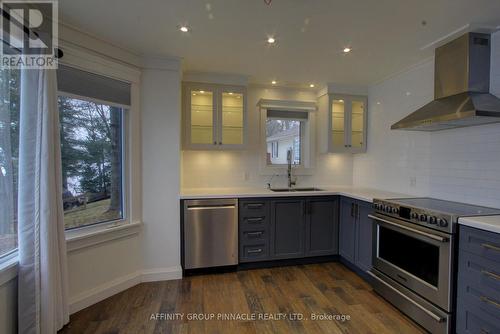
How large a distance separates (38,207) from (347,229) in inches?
125

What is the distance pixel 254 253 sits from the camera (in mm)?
3174

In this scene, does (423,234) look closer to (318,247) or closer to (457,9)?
(318,247)

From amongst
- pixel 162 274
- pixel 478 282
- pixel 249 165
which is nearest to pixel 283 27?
pixel 249 165

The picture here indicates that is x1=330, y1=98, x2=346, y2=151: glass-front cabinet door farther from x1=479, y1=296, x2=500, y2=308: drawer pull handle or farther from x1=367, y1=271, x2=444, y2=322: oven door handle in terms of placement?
x1=479, y1=296, x2=500, y2=308: drawer pull handle

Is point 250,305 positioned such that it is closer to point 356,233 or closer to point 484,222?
point 356,233

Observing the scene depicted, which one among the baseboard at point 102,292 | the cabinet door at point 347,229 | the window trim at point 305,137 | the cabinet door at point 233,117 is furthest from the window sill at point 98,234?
the cabinet door at point 347,229

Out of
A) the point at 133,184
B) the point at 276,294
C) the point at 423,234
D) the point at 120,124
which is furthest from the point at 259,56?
the point at 276,294

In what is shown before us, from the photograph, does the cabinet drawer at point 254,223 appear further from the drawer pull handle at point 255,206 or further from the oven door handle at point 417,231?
the oven door handle at point 417,231

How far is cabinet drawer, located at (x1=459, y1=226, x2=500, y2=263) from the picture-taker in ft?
5.33

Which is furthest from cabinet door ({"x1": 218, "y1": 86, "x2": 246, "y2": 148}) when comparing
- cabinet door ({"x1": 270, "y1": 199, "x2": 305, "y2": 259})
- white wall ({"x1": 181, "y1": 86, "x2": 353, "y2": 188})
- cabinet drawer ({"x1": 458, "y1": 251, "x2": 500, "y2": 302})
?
cabinet drawer ({"x1": 458, "y1": 251, "x2": 500, "y2": 302})

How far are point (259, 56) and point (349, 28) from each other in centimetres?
96

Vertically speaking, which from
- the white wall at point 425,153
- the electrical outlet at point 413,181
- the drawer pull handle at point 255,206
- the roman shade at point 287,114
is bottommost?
the drawer pull handle at point 255,206

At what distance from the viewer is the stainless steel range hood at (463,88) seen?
2017 mm

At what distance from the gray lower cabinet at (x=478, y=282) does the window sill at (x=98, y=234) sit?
9.69 feet
